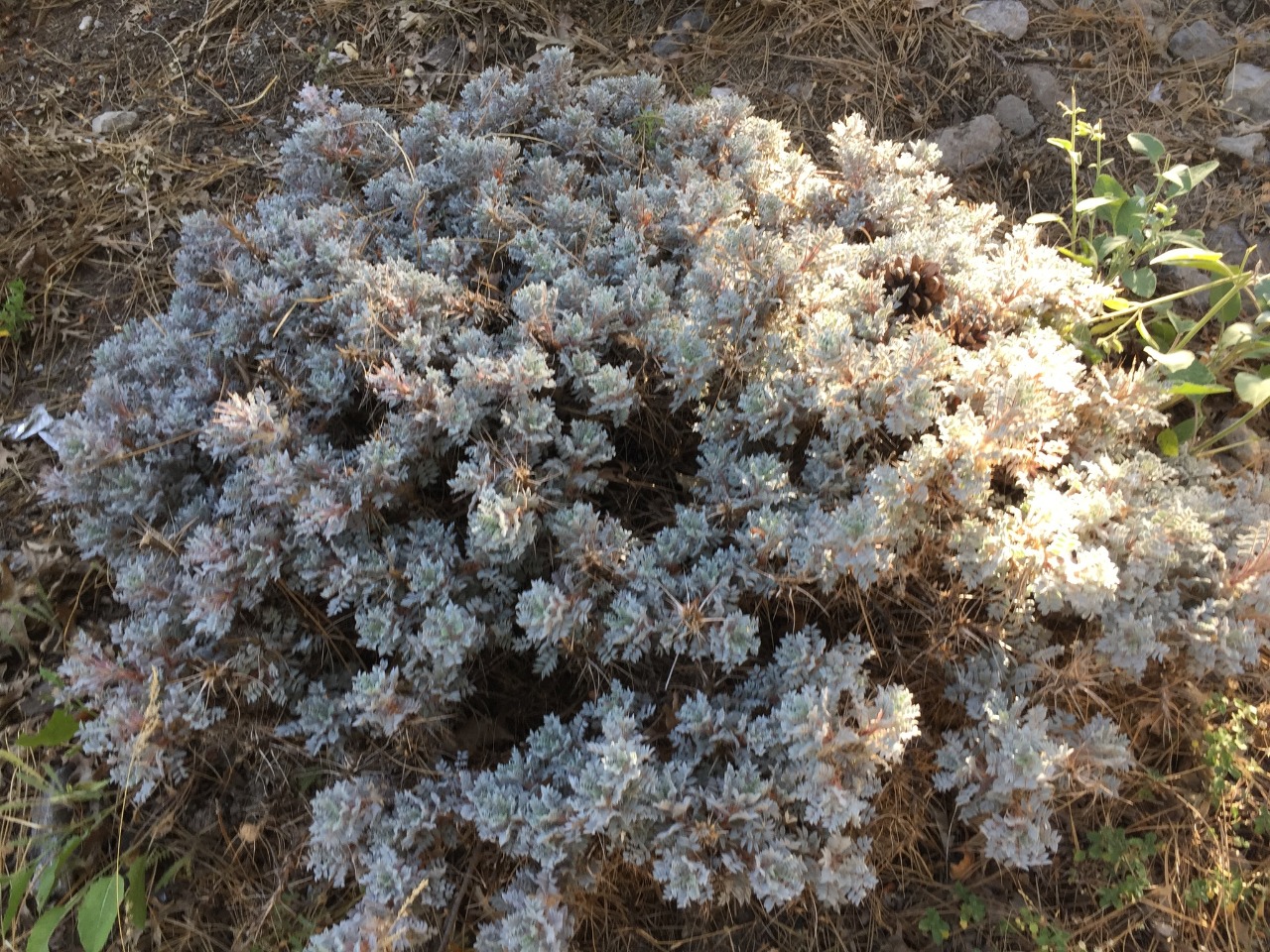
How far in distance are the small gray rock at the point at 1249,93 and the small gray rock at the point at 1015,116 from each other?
0.66 m

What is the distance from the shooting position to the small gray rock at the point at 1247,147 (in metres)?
2.71

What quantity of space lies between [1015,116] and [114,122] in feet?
10.4

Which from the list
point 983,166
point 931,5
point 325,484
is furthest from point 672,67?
point 325,484

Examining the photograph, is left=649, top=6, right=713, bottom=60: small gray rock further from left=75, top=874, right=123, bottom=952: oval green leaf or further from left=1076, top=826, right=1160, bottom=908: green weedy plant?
left=75, top=874, right=123, bottom=952: oval green leaf

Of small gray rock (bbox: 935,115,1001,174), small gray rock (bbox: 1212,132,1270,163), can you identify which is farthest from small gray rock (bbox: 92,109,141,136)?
small gray rock (bbox: 1212,132,1270,163)

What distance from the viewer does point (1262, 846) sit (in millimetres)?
1797

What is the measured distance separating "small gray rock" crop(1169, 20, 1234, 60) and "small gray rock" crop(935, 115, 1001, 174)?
756 millimetres

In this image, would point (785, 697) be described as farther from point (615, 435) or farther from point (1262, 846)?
point (1262, 846)

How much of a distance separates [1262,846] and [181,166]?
3654 mm

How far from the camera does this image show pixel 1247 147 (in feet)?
8.91

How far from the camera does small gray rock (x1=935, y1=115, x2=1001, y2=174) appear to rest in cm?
278

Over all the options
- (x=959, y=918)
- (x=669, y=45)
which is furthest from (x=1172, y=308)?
(x=669, y=45)

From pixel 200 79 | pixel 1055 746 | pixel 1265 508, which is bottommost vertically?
pixel 1055 746

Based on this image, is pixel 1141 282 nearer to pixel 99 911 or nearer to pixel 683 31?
pixel 683 31
